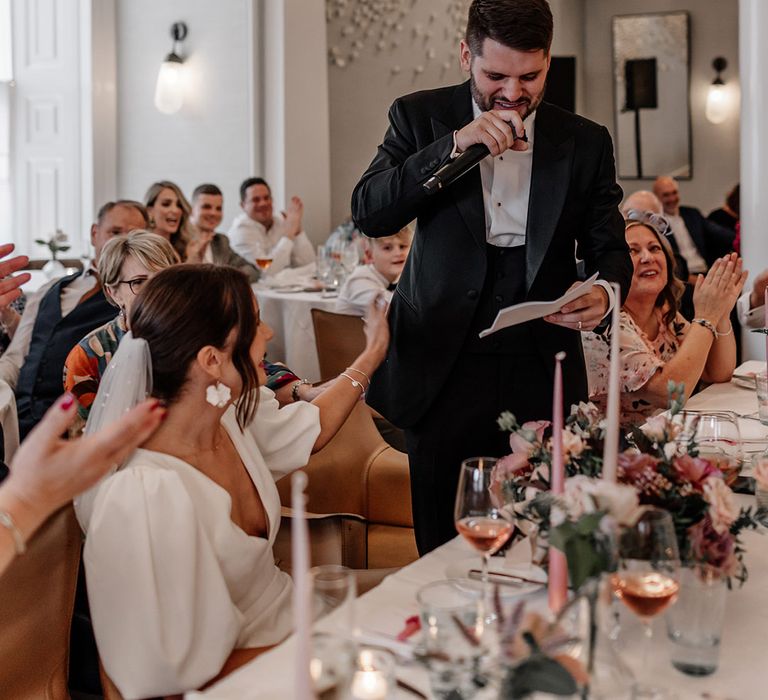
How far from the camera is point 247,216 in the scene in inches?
283

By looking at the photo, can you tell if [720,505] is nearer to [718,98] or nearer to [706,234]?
[706,234]

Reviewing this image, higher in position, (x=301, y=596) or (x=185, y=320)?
(x=185, y=320)

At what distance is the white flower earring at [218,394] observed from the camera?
1779 mm

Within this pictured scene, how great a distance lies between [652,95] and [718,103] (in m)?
0.69

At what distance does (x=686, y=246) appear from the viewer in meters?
8.09

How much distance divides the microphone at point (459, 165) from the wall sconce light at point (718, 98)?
9.74 m

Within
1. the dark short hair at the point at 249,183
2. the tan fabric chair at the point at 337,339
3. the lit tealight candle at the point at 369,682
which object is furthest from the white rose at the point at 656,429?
the dark short hair at the point at 249,183

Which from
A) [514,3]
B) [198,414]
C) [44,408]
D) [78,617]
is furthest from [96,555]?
[44,408]

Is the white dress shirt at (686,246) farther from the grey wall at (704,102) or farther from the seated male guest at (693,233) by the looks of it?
the grey wall at (704,102)

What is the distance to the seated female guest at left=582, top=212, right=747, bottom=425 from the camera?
111 inches

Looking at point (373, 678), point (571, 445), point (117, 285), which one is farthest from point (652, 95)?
point (373, 678)

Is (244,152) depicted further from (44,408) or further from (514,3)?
(514,3)

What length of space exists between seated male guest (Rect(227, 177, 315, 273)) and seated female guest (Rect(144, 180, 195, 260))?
120 centimetres

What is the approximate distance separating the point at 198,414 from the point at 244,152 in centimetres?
604
